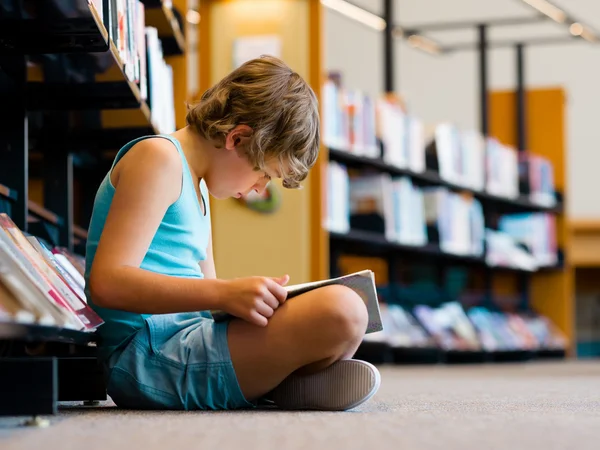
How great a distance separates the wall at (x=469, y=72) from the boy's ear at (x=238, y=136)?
23.8 feet

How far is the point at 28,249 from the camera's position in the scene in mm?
1635

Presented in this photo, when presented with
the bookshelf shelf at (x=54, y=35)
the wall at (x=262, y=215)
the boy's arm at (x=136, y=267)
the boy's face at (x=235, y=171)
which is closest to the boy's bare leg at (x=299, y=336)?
the boy's arm at (x=136, y=267)

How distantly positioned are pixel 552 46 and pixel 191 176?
773 centimetres

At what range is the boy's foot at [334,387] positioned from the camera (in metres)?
1.59

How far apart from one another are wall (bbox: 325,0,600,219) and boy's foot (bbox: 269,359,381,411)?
7.23 m

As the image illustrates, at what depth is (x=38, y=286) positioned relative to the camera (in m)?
1.41

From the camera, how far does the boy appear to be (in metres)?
1.48

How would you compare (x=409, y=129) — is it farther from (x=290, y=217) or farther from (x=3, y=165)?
(x=3, y=165)

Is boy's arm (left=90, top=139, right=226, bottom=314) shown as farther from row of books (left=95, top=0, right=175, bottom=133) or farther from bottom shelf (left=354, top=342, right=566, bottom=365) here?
bottom shelf (left=354, top=342, right=566, bottom=365)

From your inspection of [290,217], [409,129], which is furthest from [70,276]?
[409,129]

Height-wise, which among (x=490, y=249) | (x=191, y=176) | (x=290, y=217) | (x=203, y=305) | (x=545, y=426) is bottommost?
(x=490, y=249)

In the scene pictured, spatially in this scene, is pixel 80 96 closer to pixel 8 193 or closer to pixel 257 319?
pixel 8 193

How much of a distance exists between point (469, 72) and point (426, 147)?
364cm

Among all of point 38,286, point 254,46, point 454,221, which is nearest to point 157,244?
point 38,286
